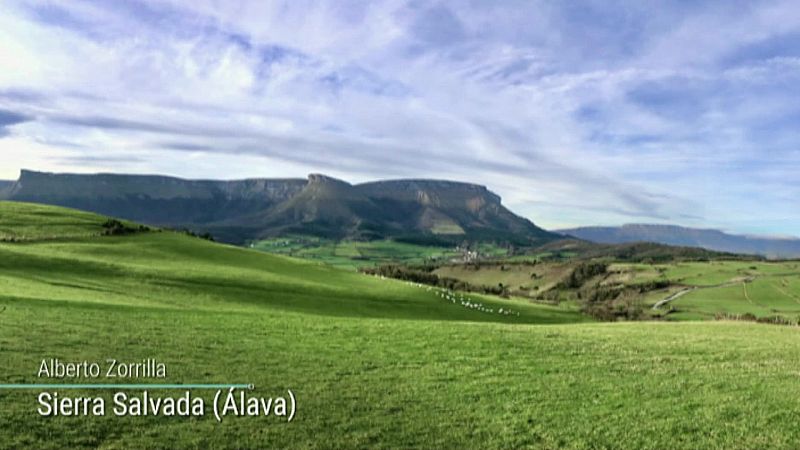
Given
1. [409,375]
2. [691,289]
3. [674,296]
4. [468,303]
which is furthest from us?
[691,289]

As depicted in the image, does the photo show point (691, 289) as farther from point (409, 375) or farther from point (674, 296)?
point (409, 375)

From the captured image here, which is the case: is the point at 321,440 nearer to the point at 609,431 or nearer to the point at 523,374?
the point at 609,431

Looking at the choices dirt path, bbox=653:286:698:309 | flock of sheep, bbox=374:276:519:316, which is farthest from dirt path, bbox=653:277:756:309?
flock of sheep, bbox=374:276:519:316

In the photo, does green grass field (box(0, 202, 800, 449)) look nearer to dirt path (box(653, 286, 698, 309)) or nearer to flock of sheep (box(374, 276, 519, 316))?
flock of sheep (box(374, 276, 519, 316))

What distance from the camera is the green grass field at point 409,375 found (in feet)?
47.6

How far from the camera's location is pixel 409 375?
2116cm

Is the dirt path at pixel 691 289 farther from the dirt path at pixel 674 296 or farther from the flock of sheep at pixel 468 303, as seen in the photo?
the flock of sheep at pixel 468 303

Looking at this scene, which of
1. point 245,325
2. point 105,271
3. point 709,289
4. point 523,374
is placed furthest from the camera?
point 709,289

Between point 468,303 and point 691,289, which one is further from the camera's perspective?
point 691,289

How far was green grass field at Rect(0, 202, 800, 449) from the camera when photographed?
14516 mm

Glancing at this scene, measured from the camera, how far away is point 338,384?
62.8 feet

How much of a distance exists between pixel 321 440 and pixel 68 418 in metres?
6.69

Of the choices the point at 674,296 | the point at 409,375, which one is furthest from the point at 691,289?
the point at 409,375

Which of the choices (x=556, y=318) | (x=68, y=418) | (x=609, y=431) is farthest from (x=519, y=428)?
(x=556, y=318)
